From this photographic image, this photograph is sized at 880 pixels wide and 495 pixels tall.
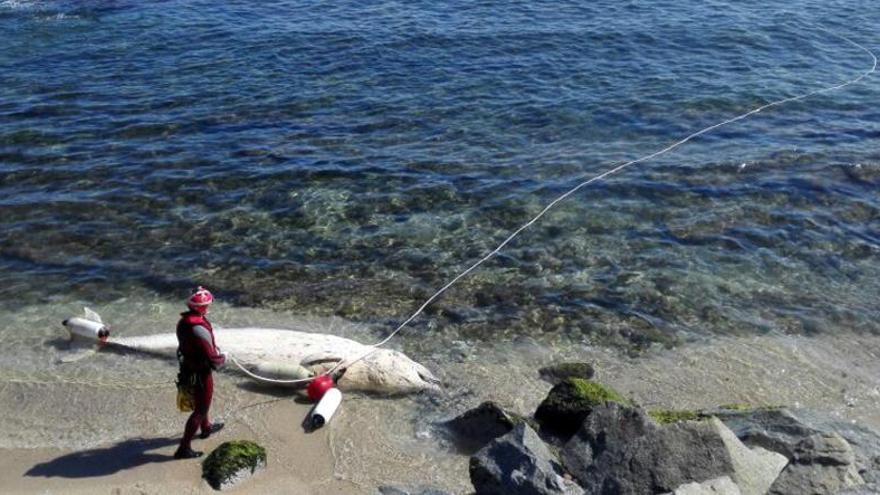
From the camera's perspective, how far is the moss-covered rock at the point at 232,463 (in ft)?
36.5

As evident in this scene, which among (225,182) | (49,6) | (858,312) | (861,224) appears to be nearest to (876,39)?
(861,224)

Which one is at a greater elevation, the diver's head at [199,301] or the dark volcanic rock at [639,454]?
the diver's head at [199,301]

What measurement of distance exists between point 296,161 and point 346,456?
1067 cm

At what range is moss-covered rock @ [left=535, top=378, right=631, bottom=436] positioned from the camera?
12.2 metres

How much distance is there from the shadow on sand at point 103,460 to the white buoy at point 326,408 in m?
1.91

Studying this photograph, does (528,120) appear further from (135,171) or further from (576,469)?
(576,469)

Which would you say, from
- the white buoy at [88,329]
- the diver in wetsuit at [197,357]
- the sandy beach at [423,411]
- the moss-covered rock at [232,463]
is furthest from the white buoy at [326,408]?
the white buoy at [88,329]

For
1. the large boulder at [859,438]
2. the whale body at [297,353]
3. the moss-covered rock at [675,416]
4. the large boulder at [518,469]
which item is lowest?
the whale body at [297,353]

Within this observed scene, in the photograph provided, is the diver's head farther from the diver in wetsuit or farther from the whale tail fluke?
the whale tail fluke

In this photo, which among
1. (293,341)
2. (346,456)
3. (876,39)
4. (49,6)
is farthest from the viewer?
(49,6)

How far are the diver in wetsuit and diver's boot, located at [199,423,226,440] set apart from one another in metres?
0.19

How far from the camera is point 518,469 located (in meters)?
10.0

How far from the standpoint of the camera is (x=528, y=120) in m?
23.3

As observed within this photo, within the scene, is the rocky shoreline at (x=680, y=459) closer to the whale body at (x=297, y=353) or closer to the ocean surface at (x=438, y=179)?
the whale body at (x=297, y=353)
